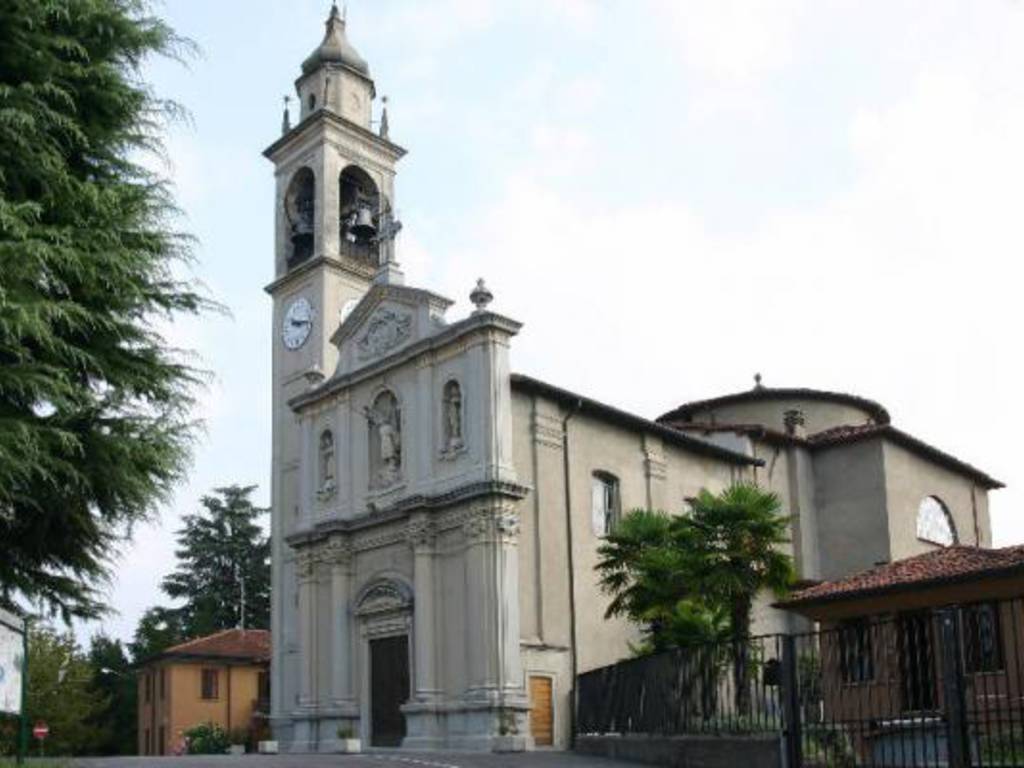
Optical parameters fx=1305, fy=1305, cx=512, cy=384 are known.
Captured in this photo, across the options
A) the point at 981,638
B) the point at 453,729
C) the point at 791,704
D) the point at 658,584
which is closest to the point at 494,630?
the point at 453,729

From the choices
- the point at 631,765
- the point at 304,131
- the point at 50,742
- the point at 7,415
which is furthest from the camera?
the point at 50,742

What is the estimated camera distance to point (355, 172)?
142ft

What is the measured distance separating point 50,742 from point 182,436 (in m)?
43.7

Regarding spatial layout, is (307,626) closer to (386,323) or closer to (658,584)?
(386,323)

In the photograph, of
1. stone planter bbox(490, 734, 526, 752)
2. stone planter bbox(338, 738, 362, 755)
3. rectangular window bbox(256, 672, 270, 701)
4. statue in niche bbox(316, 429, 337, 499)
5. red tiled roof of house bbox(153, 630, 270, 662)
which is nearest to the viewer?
stone planter bbox(490, 734, 526, 752)

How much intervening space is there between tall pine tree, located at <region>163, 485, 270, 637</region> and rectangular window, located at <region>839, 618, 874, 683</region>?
5399 cm

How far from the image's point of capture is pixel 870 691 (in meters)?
14.4

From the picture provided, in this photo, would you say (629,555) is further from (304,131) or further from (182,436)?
(304,131)

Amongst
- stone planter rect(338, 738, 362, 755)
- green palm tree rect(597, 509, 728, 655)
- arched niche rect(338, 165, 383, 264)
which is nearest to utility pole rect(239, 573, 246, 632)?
arched niche rect(338, 165, 383, 264)

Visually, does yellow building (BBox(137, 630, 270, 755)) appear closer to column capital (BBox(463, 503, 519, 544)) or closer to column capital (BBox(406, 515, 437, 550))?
column capital (BBox(406, 515, 437, 550))

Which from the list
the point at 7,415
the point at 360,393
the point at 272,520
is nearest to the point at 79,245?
the point at 7,415

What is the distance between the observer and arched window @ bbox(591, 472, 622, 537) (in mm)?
31484

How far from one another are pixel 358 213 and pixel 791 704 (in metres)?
29.4

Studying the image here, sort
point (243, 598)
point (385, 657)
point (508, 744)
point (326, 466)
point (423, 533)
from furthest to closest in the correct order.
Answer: point (243, 598) < point (326, 466) < point (385, 657) < point (423, 533) < point (508, 744)
